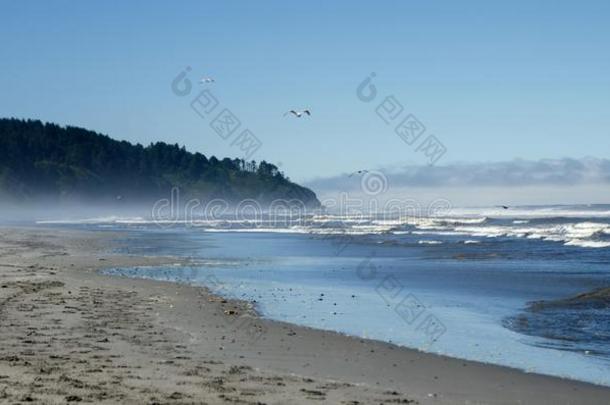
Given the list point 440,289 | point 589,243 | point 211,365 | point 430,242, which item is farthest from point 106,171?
point 211,365

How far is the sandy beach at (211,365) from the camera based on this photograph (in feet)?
28.5

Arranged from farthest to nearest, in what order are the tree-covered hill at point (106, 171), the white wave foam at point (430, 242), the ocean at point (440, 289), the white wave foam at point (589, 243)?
the tree-covered hill at point (106, 171) → the white wave foam at point (430, 242) → the white wave foam at point (589, 243) → the ocean at point (440, 289)

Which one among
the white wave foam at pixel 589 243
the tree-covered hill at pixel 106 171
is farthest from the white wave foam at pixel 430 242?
the tree-covered hill at pixel 106 171

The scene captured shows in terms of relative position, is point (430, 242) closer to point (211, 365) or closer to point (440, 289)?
point (440, 289)

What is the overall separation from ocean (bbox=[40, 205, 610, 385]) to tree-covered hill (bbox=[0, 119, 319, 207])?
102732 mm

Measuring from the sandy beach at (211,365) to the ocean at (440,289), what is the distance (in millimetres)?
839

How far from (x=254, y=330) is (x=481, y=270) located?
43.8 feet

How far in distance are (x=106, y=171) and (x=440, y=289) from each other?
141 m

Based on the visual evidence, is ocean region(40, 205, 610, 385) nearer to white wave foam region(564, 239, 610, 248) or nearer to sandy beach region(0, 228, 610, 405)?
white wave foam region(564, 239, 610, 248)

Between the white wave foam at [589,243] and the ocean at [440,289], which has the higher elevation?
the white wave foam at [589,243]

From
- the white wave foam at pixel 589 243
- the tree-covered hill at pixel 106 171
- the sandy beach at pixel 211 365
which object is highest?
the tree-covered hill at pixel 106 171

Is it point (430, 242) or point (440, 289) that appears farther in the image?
point (430, 242)

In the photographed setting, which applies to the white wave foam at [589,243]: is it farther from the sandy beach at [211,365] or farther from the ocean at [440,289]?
the sandy beach at [211,365]

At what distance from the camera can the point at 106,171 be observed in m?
155
